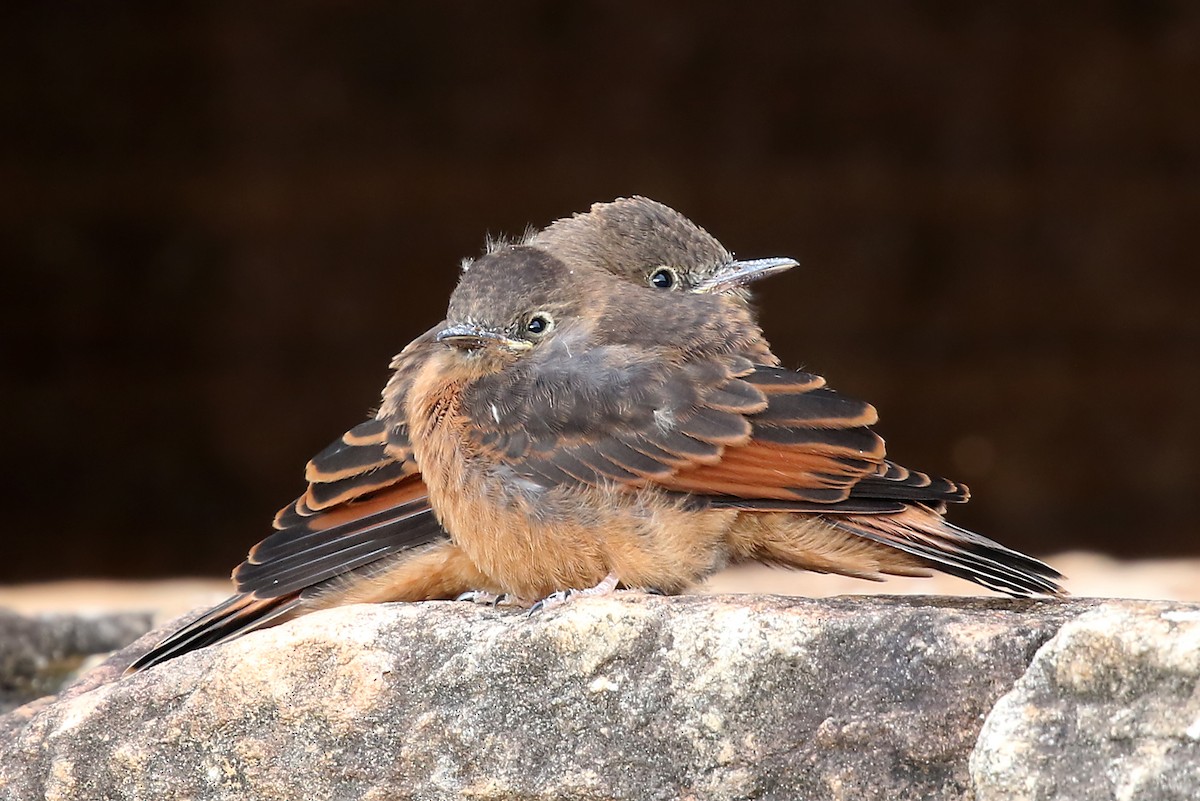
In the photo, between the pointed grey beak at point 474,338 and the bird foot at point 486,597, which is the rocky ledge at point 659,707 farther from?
Result: the pointed grey beak at point 474,338

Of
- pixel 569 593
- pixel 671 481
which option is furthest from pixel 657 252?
pixel 569 593

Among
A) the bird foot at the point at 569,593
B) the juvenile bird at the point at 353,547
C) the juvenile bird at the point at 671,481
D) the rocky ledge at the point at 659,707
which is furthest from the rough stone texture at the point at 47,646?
A: the bird foot at the point at 569,593

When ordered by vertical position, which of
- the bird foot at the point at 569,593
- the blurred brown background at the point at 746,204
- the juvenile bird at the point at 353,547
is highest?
the blurred brown background at the point at 746,204

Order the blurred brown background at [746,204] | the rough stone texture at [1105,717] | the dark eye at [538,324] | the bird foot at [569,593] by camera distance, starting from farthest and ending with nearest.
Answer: the blurred brown background at [746,204], the dark eye at [538,324], the bird foot at [569,593], the rough stone texture at [1105,717]

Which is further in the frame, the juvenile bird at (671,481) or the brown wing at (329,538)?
the brown wing at (329,538)

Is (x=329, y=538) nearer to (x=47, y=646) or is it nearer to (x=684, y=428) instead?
(x=684, y=428)

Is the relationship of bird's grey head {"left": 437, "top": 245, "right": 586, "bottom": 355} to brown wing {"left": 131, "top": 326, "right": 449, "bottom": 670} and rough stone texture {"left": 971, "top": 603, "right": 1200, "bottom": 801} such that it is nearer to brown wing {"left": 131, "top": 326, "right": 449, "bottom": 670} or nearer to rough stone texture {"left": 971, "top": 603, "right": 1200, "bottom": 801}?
brown wing {"left": 131, "top": 326, "right": 449, "bottom": 670}
